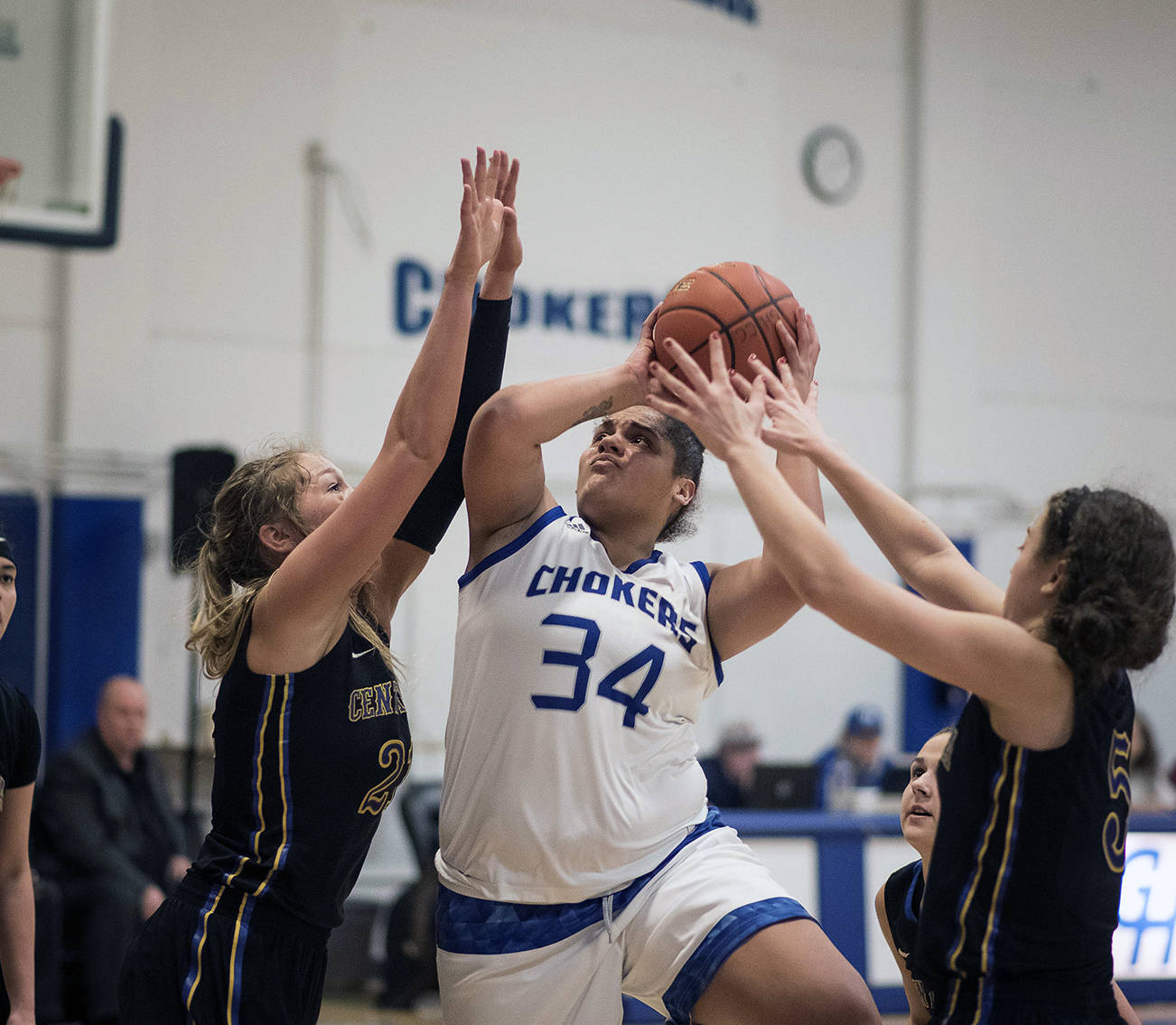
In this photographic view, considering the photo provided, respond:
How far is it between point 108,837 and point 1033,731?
18.7 feet

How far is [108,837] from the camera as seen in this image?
22.3ft

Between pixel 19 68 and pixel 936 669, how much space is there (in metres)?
6.12

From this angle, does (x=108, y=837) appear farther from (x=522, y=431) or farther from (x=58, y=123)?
(x=522, y=431)

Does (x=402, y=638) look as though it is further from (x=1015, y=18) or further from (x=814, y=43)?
(x=1015, y=18)

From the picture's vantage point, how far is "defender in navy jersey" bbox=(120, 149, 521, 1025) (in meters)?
2.58

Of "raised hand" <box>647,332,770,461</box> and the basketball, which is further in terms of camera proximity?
the basketball

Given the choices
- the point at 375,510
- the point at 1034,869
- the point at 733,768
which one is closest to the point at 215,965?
the point at 375,510

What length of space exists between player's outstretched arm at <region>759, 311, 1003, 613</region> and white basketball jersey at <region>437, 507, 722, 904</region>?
21.6 inches

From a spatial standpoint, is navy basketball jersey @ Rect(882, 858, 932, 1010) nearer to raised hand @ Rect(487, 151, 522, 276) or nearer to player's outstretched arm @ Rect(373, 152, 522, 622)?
player's outstretched arm @ Rect(373, 152, 522, 622)

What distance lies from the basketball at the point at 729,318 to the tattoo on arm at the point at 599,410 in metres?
0.17

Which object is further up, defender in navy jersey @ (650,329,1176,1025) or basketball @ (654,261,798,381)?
basketball @ (654,261,798,381)

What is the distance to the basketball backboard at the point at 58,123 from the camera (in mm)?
6621

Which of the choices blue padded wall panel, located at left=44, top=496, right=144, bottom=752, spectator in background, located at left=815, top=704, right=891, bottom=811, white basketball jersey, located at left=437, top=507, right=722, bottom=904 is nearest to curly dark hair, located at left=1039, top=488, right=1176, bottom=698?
white basketball jersey, located at left=437, top=507, right=722, bottom=904

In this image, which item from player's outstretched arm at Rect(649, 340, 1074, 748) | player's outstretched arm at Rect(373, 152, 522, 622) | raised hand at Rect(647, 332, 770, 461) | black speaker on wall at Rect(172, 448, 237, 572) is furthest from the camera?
black speaker on wall at Rect(172, 448, 237, 572)
